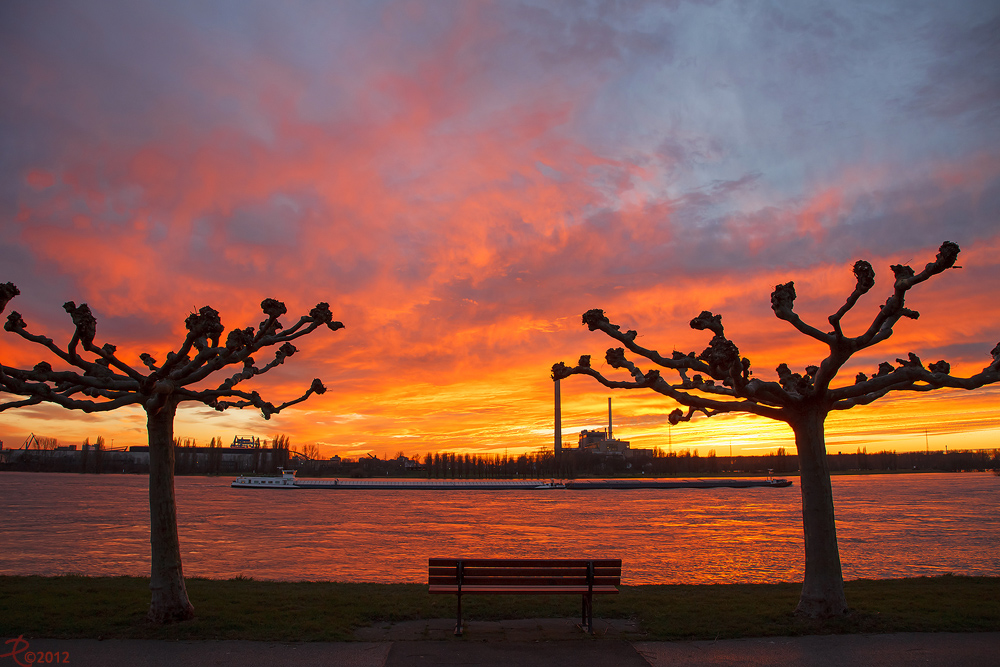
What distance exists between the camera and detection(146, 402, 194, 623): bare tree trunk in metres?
10.1

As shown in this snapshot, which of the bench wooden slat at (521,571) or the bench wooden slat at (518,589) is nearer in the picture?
the bench wooden slat at (518,589)

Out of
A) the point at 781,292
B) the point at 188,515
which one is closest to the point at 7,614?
the point at 781,292

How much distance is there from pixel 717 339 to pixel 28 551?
30.1 m

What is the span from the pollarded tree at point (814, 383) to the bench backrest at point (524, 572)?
10.1 feet

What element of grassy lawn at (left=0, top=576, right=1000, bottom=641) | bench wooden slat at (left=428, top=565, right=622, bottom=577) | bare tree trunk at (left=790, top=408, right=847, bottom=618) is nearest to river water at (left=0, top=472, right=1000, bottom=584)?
grassy lawn at (left=0, top=576, right=1000, bottom=641)

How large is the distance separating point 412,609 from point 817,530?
21.9ft

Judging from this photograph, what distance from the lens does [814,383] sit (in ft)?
35.2

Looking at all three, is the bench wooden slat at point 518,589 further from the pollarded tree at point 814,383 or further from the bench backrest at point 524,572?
the pollarded tree at point 814,383

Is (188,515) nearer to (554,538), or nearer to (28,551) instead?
(28,551)

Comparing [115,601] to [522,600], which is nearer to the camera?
[115,601]

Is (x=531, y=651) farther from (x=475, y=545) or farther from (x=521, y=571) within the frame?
(x=475, y=545)

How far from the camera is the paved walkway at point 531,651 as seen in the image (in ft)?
26.8

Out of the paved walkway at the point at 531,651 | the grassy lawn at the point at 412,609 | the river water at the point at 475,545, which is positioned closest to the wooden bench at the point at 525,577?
the paved walkway at the point at 531,651

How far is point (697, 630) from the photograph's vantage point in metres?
9.70
